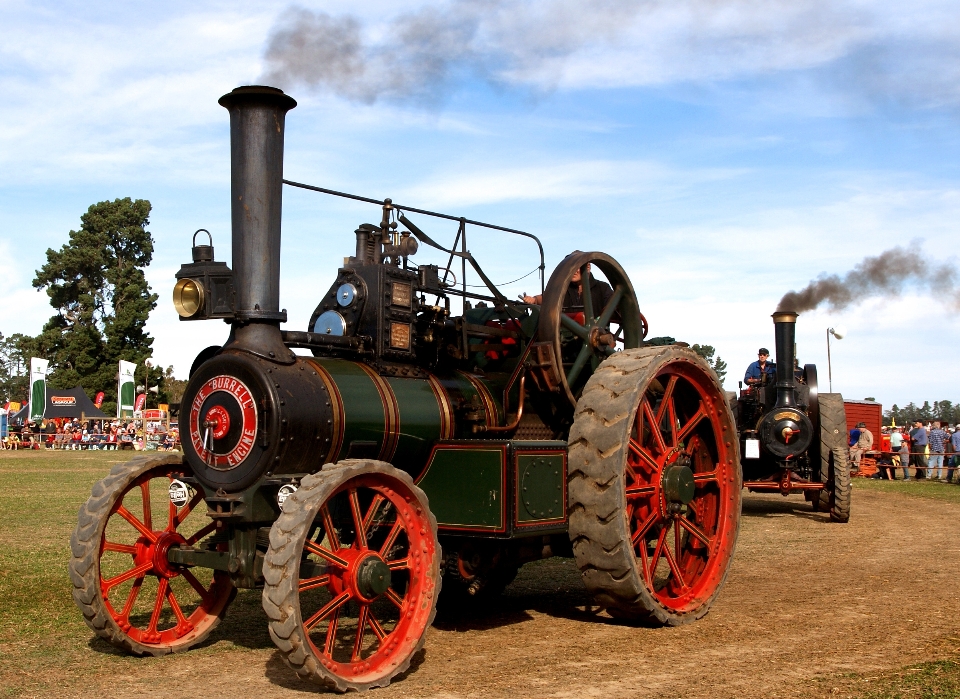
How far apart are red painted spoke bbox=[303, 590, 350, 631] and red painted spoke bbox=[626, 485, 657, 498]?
2186 mm

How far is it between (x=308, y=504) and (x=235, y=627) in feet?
7.64

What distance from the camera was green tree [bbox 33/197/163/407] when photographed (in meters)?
51.4

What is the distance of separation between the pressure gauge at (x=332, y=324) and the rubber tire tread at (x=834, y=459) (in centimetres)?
945

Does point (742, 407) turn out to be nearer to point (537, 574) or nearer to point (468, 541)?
point (537, 574)

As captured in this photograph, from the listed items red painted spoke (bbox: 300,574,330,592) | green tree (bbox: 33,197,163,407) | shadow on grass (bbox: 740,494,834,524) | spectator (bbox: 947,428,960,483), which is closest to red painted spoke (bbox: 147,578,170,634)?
red painted spoke (bbox: 300,574,330,592)

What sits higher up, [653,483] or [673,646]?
[653,483]

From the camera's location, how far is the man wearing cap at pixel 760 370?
15.2 m

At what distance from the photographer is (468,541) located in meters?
6.46

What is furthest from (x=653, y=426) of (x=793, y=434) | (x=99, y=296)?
(x=99, y=296)

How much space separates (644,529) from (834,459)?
836 centimetres

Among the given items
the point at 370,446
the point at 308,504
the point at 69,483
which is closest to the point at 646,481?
the point at 370,446

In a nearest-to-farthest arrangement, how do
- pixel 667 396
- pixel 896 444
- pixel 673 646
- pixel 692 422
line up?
pixel 673 646
pixel 667 396
pixel 692 422
pixel 896 444

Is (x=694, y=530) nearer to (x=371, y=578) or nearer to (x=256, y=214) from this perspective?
(x=371, y=578)

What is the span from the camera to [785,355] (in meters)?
14.3
